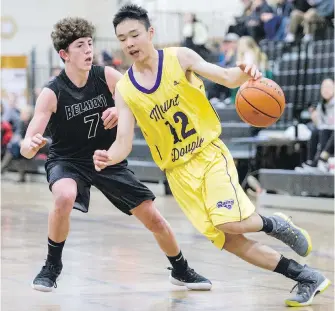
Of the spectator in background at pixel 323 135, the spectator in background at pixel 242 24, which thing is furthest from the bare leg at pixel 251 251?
the spectator in background at pixel 242 24

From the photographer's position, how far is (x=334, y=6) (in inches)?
635

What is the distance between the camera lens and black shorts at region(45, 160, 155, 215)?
6.46 m

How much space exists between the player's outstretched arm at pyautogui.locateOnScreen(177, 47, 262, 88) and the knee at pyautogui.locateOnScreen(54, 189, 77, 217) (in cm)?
118

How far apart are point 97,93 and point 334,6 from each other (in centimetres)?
1043

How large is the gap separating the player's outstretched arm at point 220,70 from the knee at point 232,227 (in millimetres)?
870

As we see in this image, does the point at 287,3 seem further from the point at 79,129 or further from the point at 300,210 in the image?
the point at 79,129

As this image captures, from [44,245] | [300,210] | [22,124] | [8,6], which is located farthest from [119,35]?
[8,6]

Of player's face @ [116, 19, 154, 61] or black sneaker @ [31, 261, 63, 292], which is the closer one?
player's face @ [116, 19, 154, 61]

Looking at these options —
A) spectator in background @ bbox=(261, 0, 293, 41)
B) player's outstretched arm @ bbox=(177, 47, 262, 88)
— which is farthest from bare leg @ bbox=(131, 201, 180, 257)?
spectator in background @ bbox=(261, 0, 293, 41)

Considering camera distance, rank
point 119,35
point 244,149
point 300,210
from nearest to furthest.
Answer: point 119,35, point 300,210, point 244,149

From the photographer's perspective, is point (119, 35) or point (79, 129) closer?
point (119, 35)

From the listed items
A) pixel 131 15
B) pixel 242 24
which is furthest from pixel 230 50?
pixel 131 15

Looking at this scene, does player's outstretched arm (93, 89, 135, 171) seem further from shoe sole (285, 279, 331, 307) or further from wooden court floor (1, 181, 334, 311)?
shoe sole (285, 279, 331, 307)

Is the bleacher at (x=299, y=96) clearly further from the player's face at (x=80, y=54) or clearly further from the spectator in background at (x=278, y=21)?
the player's face at (x=80, y=54)
